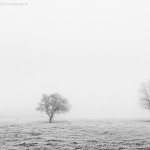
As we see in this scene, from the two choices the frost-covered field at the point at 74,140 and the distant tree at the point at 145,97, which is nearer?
the frost-covered field at the point at 74,140

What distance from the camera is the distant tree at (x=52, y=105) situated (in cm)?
6031

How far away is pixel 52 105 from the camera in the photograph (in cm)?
6053

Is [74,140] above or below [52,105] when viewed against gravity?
below

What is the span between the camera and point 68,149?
52.3ft

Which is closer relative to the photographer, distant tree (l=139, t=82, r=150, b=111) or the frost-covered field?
the frost-covered field

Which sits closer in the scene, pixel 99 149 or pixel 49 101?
pixel 99 149

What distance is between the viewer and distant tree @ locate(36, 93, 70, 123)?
2375 inches

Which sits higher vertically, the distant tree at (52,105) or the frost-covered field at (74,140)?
the distant tree at (52,105)

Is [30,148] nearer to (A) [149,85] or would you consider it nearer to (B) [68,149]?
(B) [68,149]

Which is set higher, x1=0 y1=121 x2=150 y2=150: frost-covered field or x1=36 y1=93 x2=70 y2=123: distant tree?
x1=36 y1=93 x2=70 y2=123: distant tree

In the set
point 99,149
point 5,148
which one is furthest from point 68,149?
point 5,148

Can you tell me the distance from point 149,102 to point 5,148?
55403 millimetres

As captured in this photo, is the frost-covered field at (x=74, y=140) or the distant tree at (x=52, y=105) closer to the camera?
the frost-covered field at (x=74, y=140)

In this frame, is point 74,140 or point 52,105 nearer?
point 74,140
